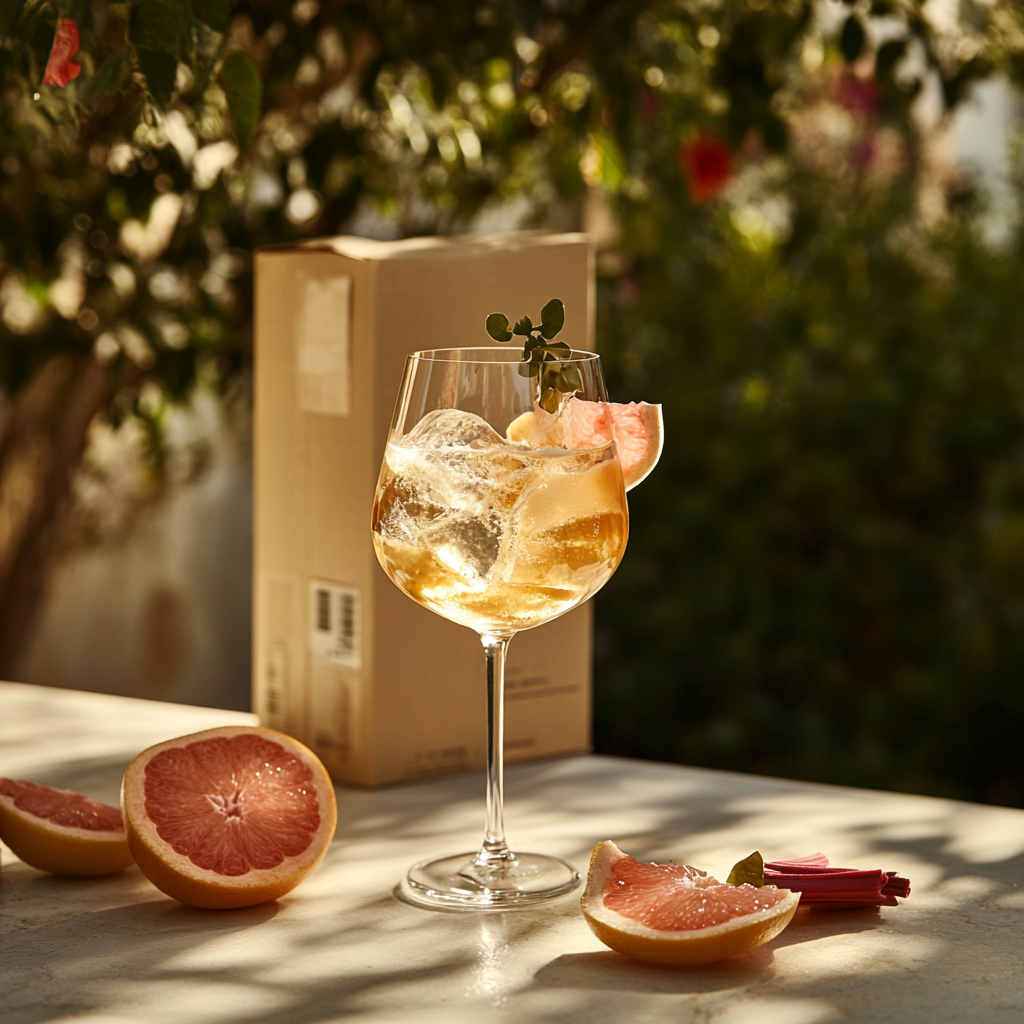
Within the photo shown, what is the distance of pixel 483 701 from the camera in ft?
4.83

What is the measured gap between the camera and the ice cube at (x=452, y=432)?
3.40ft

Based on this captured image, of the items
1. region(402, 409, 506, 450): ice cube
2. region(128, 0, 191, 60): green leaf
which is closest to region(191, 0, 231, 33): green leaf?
region(128, 0, 191, 60): green leaf

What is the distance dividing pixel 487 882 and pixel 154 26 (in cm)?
73

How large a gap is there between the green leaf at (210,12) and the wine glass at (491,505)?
33cm

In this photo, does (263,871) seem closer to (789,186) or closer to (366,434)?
(366,434)

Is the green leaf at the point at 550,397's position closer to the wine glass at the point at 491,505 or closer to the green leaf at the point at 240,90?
the wine glass at the point at 491,505

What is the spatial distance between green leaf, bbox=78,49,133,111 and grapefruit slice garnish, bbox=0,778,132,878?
57 cm

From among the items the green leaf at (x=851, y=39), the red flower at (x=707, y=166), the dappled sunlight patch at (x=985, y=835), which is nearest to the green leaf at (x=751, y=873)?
the dappled sunlight patch at (x=985, y=835)

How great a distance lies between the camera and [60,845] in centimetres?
112

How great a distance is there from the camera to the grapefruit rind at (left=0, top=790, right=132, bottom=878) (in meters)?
1.12

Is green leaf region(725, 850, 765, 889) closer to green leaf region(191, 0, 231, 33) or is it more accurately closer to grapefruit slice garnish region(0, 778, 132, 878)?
grapefruit slice garnish region(0, 778, 132, 878)

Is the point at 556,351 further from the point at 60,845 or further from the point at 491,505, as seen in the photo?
the point at 60,845

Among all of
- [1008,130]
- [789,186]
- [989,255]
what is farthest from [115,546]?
[1008,130]

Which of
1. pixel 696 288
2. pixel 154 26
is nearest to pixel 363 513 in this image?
pixel 154 26
